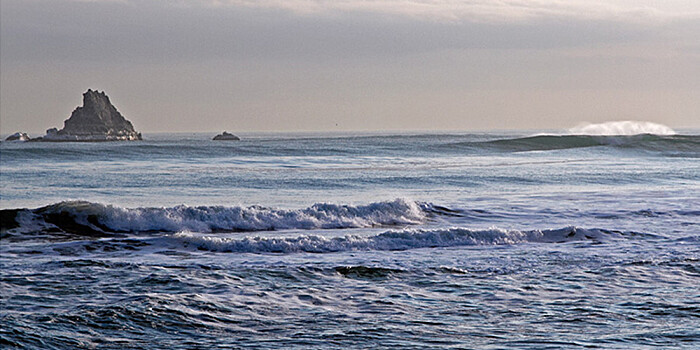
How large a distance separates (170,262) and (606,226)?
29.5 feet

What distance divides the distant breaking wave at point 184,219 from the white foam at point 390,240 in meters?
3.09

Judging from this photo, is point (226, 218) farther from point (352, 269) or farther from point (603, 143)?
point (603, 143)

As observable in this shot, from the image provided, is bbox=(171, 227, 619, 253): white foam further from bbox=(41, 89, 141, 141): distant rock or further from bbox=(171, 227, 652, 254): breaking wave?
bbox=(41, 89, 141, 141): distant rock

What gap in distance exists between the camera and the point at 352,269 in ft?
33.3

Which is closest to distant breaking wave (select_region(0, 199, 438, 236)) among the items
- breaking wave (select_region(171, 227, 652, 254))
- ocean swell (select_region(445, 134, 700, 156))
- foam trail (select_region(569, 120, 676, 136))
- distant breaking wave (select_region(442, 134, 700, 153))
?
breaking wave (select_region(171, 227, 652, 254))

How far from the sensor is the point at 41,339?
650 cm

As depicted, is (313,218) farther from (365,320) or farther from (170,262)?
(365,320)

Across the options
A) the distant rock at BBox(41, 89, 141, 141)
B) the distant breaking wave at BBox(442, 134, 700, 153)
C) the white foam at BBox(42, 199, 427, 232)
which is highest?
the distant rock at BBox(41, 89, 141, 141)

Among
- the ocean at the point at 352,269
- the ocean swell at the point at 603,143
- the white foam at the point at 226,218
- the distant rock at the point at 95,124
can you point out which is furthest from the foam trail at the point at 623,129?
the distant rock at the point at 95,124

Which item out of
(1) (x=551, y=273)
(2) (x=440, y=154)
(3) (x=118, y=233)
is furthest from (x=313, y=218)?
(2) (x=440, y=154)

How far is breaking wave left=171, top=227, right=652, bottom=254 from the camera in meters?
12.5

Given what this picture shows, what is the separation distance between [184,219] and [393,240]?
577 centimetres

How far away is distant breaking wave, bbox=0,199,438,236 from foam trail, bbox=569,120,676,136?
49887 millimetres

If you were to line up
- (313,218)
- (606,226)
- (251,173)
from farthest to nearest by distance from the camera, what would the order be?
(251,173)
(313,218)
(606,226)
